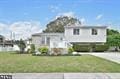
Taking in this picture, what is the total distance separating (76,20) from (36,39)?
2980 cm

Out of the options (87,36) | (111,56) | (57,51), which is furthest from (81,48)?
(111,56)

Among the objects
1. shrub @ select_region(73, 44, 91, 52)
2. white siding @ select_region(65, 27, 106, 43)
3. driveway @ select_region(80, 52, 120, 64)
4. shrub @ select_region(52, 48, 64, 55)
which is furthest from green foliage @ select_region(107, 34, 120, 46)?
shrub @ select_region(52, 48, 64, 55)

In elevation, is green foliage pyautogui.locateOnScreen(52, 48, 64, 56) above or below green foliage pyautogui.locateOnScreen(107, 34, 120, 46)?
below

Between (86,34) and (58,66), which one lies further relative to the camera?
(86,34)

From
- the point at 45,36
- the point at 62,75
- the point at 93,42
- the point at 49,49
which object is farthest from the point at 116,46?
the point at 62,75

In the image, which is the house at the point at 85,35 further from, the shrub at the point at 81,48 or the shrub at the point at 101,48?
the shrub at the point at 81,48

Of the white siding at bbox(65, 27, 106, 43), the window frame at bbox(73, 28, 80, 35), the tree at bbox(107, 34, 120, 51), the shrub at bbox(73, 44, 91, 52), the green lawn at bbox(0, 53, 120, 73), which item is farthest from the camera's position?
the tree at bbox(107, 34, 120, 51)

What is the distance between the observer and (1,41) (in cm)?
8469

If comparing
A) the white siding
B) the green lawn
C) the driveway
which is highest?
the white siding

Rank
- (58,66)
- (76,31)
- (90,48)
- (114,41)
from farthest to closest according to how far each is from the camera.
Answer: (114,41) < (76,31) < (90,48) < (58,66)

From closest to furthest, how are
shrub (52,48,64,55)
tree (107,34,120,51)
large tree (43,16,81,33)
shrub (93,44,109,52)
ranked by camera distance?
shrub (52,48,64,55)
shrub (93,44,109,52)
tree (107,34,120,51)
large tree (43,16,81,33)

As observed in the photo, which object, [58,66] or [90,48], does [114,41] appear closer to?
[90,48]

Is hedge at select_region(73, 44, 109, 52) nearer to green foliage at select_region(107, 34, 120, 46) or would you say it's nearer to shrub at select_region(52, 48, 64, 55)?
green foliage at select_region(107, 34, 120, 46)

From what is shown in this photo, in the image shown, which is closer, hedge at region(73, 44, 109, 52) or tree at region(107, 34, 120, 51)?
hedge at region(73, 44, 109, 52)
